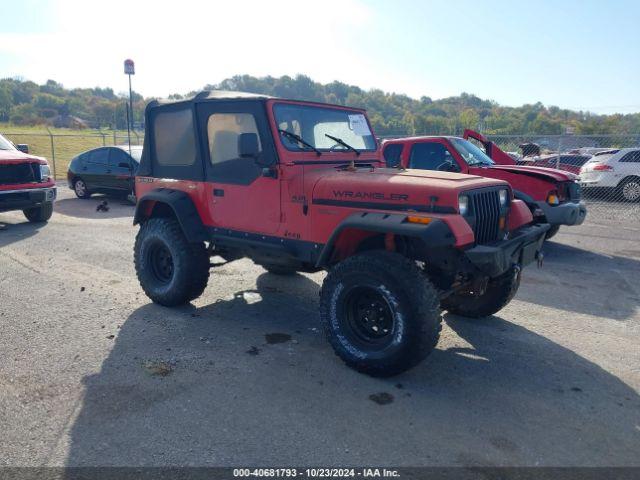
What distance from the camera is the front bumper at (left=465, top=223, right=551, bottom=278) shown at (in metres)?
3.46

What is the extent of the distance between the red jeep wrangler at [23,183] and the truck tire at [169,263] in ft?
16.4

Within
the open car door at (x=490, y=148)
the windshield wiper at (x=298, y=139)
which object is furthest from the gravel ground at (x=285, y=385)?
the open car door at (x=490, y=148)

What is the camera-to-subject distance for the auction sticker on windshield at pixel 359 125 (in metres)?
5.06

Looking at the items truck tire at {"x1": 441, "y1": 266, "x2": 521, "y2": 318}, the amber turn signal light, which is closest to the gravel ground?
truck tire at {"x1": 441, "y1": 266, "x2": 521, "y2": 318}

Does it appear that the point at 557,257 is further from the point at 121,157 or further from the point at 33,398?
the point at 121,157

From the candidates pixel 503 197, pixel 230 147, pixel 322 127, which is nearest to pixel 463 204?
pixel 503 197

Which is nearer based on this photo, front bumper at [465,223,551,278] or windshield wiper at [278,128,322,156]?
front bumper at [465,223,551,278]

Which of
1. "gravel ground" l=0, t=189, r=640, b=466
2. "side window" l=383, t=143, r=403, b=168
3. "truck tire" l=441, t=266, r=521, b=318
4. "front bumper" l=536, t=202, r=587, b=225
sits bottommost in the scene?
"gravel ground" l=0, t=189, r=640, b=466

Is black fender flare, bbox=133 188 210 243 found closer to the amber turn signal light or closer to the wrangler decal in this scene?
the wrangler decal

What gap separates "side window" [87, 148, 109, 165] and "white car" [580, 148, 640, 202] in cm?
1266

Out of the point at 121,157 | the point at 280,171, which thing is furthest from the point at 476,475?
the point at 121,157

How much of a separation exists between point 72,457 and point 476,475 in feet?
7.32

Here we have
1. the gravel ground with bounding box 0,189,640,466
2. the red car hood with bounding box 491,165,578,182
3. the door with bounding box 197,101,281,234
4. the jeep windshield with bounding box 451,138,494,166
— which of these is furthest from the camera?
the jeep windshield with bounding box 451,138,494,166

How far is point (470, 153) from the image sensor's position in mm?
8211
